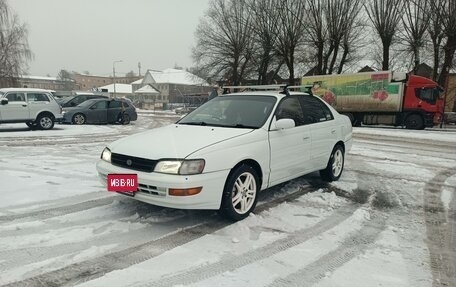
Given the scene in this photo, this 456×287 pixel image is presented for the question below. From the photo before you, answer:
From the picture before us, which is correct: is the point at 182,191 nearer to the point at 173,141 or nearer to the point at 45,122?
the point at 173,141

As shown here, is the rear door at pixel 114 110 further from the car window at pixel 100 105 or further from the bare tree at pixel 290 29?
the bare tree at pixel 290 29

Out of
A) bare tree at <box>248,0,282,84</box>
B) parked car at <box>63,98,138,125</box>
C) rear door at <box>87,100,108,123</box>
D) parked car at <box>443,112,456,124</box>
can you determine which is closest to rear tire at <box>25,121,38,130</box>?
parked car at <box>63,98,138,125</box>

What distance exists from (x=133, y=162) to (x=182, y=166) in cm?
64

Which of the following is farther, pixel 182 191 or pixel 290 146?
pixel 290 146

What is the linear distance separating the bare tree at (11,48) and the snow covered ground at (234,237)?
28.8 meters

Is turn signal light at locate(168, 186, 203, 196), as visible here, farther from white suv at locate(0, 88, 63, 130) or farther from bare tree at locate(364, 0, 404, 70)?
bare tree at locate(364, 0, 404, 70)

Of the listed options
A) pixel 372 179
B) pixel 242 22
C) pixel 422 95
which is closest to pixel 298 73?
Answer: pixel 242 22

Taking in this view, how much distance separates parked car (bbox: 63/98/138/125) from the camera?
728 inches

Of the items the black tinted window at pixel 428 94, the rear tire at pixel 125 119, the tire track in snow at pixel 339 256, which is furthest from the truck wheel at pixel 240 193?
the black tinted window at pixel 428 94

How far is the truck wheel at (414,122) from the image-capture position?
2109 cm

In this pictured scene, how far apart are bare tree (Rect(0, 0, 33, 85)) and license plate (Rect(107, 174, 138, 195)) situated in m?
31.9

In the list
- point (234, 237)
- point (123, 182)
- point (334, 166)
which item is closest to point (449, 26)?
point (334, 166)

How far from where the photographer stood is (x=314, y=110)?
5.96m

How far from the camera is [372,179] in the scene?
22.5 ft
